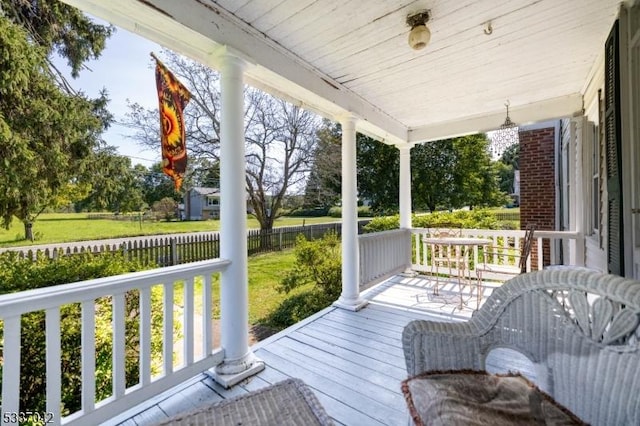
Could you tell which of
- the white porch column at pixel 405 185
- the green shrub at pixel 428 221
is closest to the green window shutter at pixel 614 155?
the white porch column at pixel 405 185

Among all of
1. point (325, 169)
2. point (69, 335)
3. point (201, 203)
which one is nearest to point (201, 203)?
point (201, 203)

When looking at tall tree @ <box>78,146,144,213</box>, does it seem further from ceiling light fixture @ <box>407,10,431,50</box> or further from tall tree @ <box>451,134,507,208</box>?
tall tree @ <box>451,134,507,208</box>

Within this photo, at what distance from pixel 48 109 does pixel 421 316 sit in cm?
544

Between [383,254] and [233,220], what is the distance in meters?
2.94

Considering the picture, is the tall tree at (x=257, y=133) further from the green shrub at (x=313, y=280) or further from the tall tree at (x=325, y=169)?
the green shrub at (x=313, y=280)

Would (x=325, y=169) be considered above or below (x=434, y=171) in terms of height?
below

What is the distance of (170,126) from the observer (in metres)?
2.09

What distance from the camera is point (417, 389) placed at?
118 centimetres

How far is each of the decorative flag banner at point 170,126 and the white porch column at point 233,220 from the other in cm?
30

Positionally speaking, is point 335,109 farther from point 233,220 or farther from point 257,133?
point 257,133

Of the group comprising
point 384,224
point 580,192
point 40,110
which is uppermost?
point 40,110

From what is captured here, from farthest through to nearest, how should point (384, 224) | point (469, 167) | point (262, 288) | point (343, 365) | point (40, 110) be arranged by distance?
1. point (469, 167)
2. point (384, 224)
3. point (262, 288)
4. point (40, 110)
5. point (343, 365)

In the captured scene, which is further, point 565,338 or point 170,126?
point 170,126

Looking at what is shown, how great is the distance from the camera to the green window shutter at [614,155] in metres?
1.91
